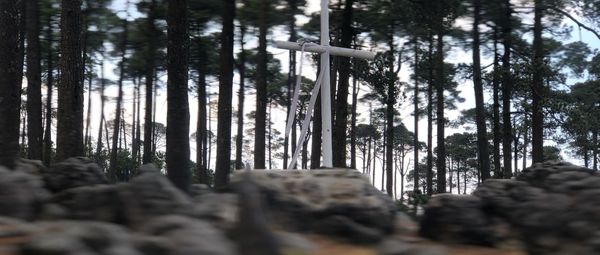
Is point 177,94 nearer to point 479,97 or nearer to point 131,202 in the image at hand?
point 131,202

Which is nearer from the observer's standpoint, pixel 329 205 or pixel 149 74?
pixel 329 205

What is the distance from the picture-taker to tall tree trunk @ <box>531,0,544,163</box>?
19.4 m

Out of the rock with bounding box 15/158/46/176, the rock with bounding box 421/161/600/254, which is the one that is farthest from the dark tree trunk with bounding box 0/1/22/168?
the rock with bounding box 421/161/600/254

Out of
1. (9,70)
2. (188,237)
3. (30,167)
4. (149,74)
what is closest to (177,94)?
(30,167)

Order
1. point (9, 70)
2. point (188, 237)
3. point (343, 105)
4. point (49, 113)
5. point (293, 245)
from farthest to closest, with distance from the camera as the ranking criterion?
point (49, 113) < point (343, 105) < point (9, 70) < point (293, 245) < point (188, 237)

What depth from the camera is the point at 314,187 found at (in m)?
7.20

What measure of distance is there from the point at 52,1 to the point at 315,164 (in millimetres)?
14508

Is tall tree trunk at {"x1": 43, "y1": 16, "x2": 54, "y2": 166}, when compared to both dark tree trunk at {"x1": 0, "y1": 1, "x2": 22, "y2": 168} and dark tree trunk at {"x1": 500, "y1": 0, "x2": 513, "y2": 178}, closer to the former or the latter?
dark tree trunk at {"x1": 0, "y1": 1, "x2": 22, "y2": 168}

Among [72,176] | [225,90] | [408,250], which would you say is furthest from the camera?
[225,90]

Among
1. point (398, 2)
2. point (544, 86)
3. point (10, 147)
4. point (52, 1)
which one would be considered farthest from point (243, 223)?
point (52, 1)

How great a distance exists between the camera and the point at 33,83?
18609 mm

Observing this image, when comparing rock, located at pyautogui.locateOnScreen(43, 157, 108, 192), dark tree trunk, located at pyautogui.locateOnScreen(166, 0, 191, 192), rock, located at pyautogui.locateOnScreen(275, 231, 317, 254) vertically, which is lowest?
rock, located at pyautogui.locateOnScreen(275, 231, 317, 254)

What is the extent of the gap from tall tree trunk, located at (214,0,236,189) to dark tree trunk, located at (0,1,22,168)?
7201 millimetres

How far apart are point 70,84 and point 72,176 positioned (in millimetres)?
4202
